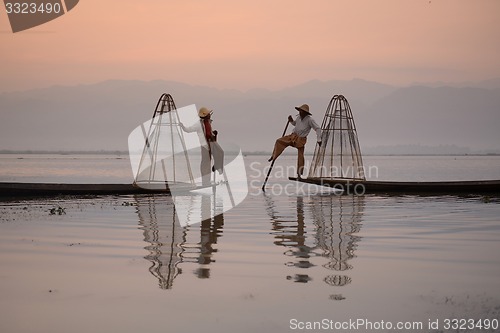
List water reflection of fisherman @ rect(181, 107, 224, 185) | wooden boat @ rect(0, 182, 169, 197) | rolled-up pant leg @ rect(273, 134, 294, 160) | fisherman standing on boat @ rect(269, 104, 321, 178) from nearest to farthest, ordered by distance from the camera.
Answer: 1. wooden boat @ rect(0, 182, 169, 197)
2. water reflection of fisherman @ rect(181, 107, 224, 185)
3. fisherman standing on boat @ rect(269, 104, 321, 178)
4. rolled-up pant leg @ rect(273, 134, 294, 160)

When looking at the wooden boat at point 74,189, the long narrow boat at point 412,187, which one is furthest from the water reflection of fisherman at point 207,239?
the long narrow boat at point 412,187

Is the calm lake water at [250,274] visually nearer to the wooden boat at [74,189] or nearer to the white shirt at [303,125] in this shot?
the wooden boat at [74,189]

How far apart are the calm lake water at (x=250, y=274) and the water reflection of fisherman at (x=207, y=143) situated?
5.77 meters

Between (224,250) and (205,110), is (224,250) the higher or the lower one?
the lower one

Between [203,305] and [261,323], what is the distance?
54cm

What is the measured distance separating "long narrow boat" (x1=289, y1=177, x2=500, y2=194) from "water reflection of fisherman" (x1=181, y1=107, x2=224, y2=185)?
2.28m

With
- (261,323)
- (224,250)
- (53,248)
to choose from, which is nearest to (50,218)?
(53,248)

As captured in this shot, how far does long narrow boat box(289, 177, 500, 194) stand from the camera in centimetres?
1616

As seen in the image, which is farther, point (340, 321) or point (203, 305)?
point (203, 305)

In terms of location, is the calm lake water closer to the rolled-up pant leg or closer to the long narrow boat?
the long narrow boat

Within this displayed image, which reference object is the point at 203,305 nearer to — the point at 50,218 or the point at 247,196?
the point at 50,218

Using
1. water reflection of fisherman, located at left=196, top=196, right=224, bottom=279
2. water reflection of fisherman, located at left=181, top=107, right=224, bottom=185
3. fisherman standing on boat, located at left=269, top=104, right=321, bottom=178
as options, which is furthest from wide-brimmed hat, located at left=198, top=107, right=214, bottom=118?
water reflection of fisherman, located at left=196, top=196, right=224, bottom=279

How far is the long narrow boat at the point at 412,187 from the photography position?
16.2m

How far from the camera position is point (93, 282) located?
5.01 m
